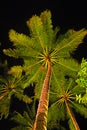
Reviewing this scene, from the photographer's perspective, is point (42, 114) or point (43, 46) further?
point (43, 46)

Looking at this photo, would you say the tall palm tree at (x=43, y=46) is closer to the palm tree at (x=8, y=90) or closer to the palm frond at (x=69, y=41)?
the palm frond at (x=69, y=41)

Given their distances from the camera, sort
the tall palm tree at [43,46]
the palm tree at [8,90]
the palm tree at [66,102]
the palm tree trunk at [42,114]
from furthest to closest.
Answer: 1. the palm tree at [8,90]
2. the palm tree at [66,102]
3. the tall palm tree at [43,46]
4. the palm tree trunk at [42,114]

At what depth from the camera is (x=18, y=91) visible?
61.6 ft

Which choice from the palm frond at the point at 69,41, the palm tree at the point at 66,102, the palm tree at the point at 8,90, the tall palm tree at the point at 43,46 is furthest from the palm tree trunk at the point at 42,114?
the palm tree at the point at 8,90

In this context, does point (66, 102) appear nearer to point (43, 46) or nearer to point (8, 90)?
point (8, 90)

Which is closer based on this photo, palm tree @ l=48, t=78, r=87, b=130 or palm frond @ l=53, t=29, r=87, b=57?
palm frond @ l=53, t=29, r=87, b=57

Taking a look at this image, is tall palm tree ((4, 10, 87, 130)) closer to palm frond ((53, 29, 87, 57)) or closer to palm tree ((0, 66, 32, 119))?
palm frond ((53, 29, 87, 57))

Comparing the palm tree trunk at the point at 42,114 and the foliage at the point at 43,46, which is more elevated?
the foliage at the point at 43,46

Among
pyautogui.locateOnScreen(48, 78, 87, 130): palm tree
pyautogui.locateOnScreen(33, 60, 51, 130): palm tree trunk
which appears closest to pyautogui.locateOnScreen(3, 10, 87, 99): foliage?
pyautogui.locateOnScreen(48, 78, 87, 130): palm tree

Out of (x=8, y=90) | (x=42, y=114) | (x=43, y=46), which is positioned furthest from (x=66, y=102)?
(x=42, y=114)

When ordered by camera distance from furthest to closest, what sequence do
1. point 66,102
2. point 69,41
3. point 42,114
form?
point 66,102 < point 69,41 < point 42,114

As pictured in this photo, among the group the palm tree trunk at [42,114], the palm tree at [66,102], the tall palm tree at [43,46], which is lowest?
the palm tree trunk at [42,114]

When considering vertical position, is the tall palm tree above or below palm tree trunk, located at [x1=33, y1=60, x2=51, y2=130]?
above

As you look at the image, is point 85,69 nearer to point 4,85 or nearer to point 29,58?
point 29,58
